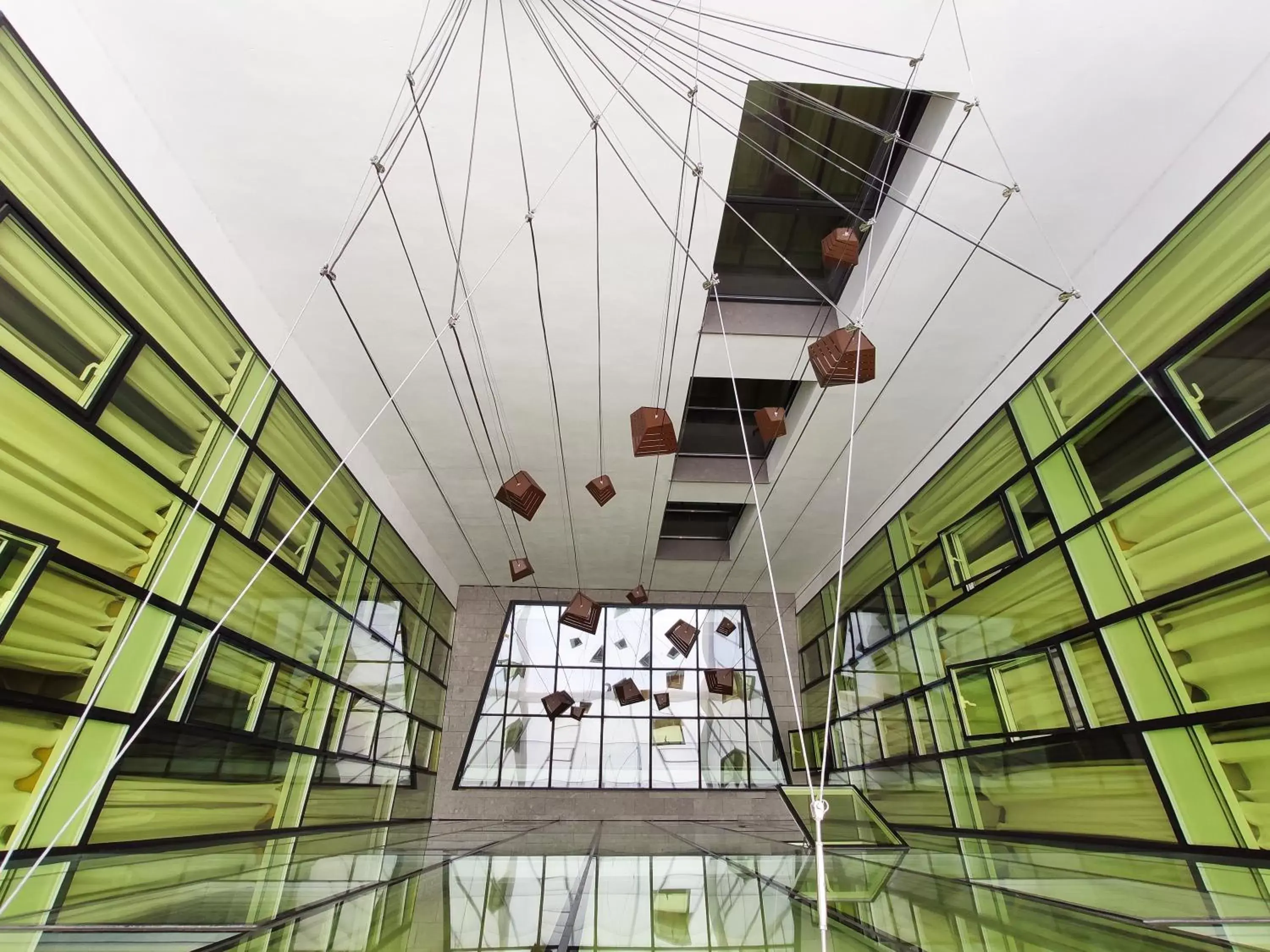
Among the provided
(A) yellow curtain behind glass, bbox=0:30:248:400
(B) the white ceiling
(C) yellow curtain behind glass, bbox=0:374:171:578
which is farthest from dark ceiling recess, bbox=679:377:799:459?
(C) yellow curtain behind glass, bbox=0:374:171:578

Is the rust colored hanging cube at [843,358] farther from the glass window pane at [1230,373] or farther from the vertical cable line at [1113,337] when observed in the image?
the glass window pane at [1230,373]

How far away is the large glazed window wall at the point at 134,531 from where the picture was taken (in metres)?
3.23

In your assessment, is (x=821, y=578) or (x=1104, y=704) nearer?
(x=1104, y=704)

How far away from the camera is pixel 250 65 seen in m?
3.73

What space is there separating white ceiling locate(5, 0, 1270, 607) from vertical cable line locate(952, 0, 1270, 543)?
0.04 meters

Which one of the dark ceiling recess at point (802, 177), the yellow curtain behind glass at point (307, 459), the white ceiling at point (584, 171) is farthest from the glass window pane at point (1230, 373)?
the yellow curtain behind glass at point (307, 459)

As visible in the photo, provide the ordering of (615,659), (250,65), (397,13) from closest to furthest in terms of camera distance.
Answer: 1. (397,13)
2. (250,65)
3. (615,659)

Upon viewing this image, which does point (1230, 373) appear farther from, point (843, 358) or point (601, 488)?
point (601, 488)

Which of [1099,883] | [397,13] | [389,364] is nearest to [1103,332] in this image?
[1099,883]

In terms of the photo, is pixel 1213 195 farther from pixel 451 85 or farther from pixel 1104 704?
pixel 451 85

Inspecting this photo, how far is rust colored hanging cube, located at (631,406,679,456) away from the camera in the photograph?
4180mm

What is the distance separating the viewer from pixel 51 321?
3398 millimetres

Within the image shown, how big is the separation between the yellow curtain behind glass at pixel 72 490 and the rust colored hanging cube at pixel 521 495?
7.06 ft

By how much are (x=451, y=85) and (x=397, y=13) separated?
0.43 m
